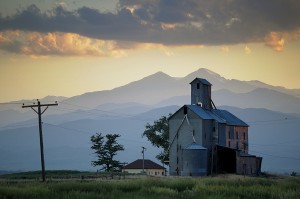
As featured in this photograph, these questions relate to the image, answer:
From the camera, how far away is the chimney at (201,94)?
97.9 meters

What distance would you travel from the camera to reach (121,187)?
2016 inches

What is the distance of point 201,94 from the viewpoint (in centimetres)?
9806

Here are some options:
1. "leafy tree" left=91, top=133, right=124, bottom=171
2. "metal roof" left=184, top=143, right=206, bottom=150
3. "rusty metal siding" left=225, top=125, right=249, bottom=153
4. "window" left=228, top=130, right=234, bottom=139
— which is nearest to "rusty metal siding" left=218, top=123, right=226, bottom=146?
"rusty metal siding" left=225, top=125, right=249, bottom=153

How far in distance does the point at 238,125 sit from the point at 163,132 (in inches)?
585

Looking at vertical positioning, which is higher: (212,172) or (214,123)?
(214,123)

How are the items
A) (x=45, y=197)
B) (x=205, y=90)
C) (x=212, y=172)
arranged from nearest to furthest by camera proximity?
(x=45, y=197) < (x=212, y=172) < (x=205, y=90)

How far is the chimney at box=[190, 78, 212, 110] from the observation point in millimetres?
97875

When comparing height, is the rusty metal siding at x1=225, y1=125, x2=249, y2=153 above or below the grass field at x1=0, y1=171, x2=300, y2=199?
above

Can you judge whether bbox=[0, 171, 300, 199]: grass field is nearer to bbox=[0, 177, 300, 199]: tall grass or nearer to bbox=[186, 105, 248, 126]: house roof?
bbox=[0, 177, 300, 199]: tall grass

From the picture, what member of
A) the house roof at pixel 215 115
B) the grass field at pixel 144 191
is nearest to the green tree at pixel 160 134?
the house roof at pixel 215 115

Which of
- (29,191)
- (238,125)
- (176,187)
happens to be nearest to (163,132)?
(238,125)

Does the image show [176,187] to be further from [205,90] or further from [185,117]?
[205,90]

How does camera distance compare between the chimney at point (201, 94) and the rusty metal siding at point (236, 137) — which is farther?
the rusty metal siding at point (236, 137)

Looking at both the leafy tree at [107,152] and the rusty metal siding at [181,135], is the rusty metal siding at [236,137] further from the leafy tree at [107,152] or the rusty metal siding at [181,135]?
the leafy tree at [107,152]
